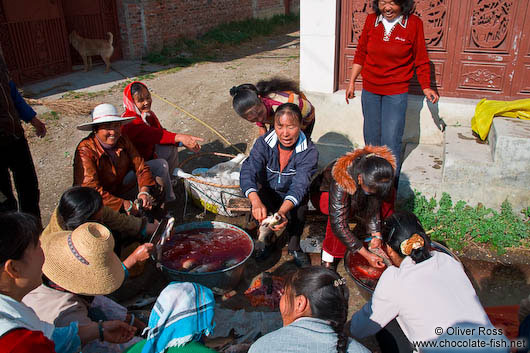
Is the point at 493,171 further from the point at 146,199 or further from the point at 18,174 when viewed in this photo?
the point at 18,174

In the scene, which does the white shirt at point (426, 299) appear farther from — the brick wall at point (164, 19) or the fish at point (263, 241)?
the brick wall at point (164, 19)

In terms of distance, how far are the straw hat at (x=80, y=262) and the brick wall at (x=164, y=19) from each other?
33.5 feet

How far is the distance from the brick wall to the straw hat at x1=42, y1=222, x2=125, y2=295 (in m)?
10.2

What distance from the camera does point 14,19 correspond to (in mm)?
9023

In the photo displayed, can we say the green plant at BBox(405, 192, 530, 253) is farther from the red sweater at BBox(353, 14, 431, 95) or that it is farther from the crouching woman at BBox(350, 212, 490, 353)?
the crouching woman at BBox(350, 212, 490, 353)

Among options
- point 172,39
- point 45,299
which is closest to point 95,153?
point 45,299

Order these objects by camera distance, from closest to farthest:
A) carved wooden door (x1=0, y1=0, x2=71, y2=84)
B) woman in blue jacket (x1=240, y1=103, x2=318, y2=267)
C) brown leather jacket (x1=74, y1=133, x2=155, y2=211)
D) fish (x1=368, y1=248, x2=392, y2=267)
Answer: fish (x1=368, y1=248, x2=392, y2=267)
woman in blue jacket (x1=240, y1=103, x2=318, y2=267)
brown leather jacket (x1=74, y1=133, x2=155, y2=211)
carved wooden door (x1=0, y1=0, x2=71, y2=84)

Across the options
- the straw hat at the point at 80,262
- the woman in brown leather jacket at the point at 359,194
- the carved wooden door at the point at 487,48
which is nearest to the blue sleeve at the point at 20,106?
the straw hat at the point at 80,262

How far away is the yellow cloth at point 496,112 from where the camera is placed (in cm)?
480

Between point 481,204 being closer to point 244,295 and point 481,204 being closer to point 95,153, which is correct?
point 244,295

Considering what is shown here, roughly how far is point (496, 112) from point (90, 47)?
8.92 metres

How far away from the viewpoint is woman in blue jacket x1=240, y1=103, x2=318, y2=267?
373 cm

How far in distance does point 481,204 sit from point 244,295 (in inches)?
107

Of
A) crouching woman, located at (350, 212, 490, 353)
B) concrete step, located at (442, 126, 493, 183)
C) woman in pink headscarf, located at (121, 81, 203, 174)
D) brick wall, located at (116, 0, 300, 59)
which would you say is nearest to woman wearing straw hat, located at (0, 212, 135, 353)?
crouching woman, located at (350, 212, 490, 353)
